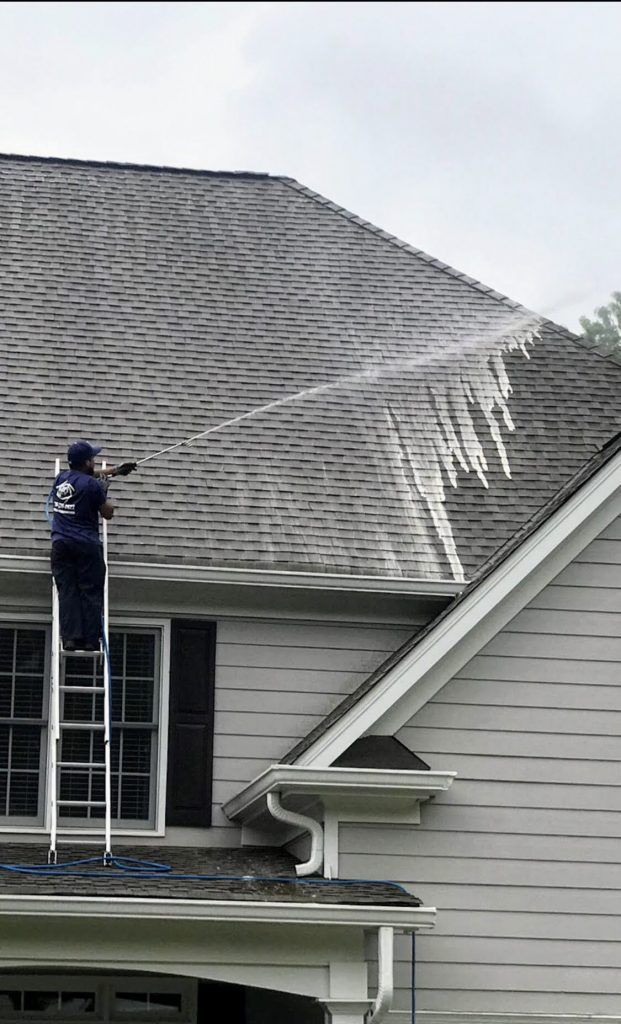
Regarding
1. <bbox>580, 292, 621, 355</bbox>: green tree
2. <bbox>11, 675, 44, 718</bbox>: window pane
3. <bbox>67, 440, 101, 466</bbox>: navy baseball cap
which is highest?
<bbox>580, 292, 621, 355</bbox>: green tree

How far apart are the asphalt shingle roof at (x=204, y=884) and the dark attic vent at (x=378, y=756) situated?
744 mm

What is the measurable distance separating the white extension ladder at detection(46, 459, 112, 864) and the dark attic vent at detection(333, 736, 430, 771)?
1.61m

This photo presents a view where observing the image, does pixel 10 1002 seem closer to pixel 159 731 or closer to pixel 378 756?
pixel 159 731

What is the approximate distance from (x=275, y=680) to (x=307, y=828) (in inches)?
67.6

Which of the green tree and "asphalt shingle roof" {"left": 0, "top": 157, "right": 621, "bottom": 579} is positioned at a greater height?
the green tree

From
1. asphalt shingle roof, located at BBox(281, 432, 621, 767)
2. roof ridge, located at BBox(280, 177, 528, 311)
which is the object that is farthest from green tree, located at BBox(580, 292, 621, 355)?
asphalt shingle roof, located at BBox(281, 432, 621, 767)

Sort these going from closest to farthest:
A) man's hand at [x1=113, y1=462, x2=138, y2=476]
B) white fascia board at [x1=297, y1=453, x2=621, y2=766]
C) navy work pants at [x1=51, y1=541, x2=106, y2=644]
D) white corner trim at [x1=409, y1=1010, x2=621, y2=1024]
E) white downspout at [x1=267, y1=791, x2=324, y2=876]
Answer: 1. white corner trim at [x1=409, y1=1010, x2=621, y2=1024]
2. white downspout at [x1=267, y1=791, x2=324, y2=876]
3. white fascia board at [x1=297, y1=453, x2=621, y2=766]
4. navy work pants at [x1=51, y1=541, x2=106, y2=644]
5. man's hand at [x1=113, y1=462, x2=138, y2=476]

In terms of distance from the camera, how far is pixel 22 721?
10828mm

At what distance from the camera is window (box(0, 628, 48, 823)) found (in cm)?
Answer: 1076

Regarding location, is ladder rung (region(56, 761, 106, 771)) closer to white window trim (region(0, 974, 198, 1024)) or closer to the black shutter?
the black shutter

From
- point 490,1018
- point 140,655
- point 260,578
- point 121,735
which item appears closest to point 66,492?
point 140,655

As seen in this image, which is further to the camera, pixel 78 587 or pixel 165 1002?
pixel 165 1002

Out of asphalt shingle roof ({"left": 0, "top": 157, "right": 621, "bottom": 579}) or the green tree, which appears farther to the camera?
the green tree

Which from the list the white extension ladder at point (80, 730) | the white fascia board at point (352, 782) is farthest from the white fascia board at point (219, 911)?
the white extension ladder at point (80, 730)
